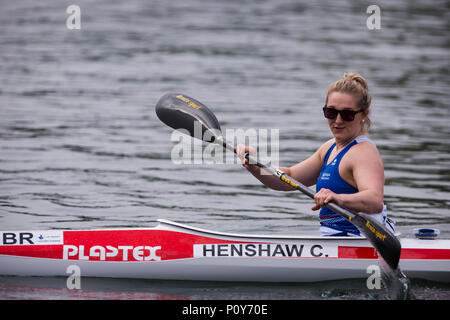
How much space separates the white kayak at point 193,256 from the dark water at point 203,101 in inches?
5.3

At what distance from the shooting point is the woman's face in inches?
269

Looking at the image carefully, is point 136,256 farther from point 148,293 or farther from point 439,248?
point 439,248

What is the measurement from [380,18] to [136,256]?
22995mm

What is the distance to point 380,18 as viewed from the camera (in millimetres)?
28844

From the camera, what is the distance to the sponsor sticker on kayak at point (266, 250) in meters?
7.29

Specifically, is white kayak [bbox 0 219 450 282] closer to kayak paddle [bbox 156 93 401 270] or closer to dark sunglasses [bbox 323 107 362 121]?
kayak paddle [bbox 156 93 401 270]

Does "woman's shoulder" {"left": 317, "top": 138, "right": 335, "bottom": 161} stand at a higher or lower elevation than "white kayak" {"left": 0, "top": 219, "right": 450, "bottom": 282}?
higher

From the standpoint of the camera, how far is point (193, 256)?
7.43 metres

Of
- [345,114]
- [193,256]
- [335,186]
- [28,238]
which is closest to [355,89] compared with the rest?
[345,114]

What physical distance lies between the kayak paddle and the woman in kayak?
0.29 ft

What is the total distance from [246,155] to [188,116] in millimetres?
961

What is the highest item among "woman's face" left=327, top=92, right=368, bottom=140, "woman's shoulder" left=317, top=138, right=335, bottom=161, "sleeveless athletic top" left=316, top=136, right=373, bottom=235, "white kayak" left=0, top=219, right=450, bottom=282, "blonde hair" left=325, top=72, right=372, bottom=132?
"blonde hair" left=325, top=72, right=372, bottom=132

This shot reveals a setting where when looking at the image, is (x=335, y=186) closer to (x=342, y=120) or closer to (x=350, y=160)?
(x=350, y=160)

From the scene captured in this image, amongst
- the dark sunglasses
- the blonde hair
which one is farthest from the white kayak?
the blonde hair
